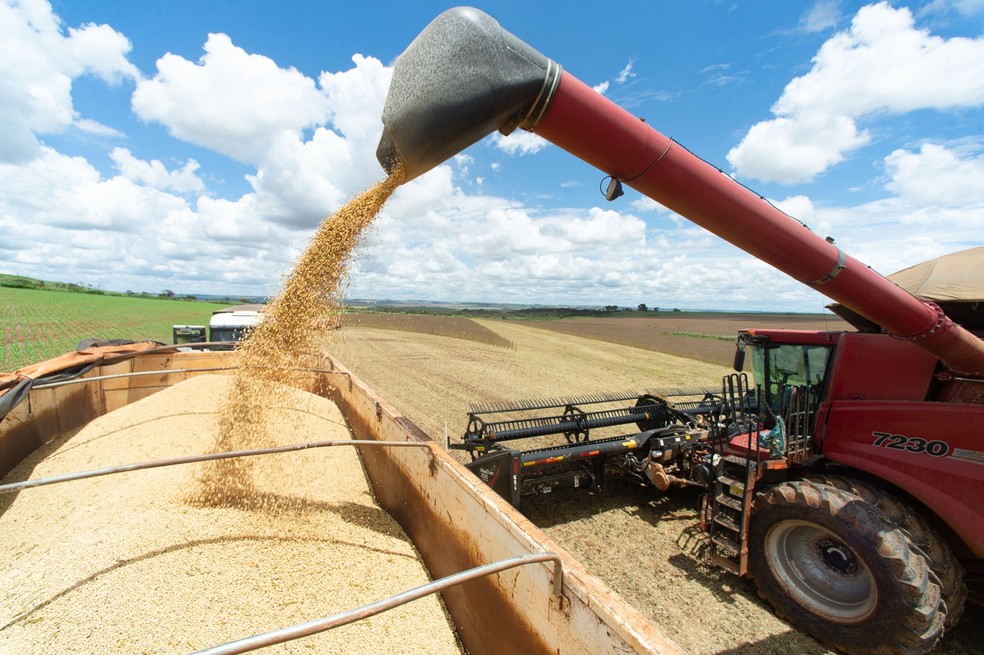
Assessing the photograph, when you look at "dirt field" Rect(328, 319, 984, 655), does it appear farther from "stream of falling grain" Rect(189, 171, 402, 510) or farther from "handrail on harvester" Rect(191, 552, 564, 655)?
"handrail on harvester" Rect(191, 552, 564, 655)

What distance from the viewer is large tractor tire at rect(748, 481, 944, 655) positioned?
8.30 ft

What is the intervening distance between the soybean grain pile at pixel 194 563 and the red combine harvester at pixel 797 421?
53.2 inches

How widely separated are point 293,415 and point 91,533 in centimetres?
192

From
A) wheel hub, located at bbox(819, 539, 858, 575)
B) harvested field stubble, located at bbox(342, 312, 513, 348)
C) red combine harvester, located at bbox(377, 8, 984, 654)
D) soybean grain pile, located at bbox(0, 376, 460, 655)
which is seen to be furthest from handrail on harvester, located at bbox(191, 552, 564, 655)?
harvested field stubble, located at bbox(342, 312, 513, 348)

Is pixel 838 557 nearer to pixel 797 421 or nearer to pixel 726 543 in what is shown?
pixel 726 543

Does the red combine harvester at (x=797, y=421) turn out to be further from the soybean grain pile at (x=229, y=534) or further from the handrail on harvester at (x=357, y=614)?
the handrail on harvester at (x=357, y=614)

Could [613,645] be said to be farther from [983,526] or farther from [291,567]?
[983,526]

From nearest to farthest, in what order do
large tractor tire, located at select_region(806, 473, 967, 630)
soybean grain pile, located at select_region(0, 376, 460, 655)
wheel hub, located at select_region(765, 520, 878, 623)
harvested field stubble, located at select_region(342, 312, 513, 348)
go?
soybean grain pile, located at select_region(0, 376, 460, 655)
large tractor tire, located at select_region(806, 473, 967, 630)
wheel hub, located at select_region(765, 520, 878, 623)
harvested field stubble, located at select_region(342, 312, 513, 348)

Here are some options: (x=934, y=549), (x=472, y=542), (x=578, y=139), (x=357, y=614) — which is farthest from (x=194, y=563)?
(x=934, y=549)

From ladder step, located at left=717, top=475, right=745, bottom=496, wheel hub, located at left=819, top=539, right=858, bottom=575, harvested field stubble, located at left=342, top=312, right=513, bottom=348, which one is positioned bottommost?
harvested field stubble, located at left=342, top=312, right=513, bottom=348

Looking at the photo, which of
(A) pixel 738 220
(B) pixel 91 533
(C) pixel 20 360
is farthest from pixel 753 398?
(C) pixel 20 360

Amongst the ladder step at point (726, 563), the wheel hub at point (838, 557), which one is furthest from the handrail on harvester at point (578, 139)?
the ladder step at point (726, 563)

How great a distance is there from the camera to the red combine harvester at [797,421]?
1.83 m

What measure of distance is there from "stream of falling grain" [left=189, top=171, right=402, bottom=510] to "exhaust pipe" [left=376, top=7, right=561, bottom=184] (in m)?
1.33
